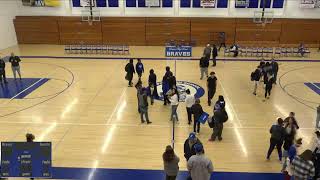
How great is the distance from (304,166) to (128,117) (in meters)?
8.12

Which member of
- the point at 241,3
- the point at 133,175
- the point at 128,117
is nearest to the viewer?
the point at 133,175

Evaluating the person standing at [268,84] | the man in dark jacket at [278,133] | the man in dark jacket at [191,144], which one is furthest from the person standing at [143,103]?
the person standing at [268,84]

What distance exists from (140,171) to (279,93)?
10379 millimetres

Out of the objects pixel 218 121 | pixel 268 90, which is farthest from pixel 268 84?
pixel 218 121

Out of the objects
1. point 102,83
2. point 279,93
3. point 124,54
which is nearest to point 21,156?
point 102,83

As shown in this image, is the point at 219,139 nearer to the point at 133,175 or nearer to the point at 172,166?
the point at 133,175

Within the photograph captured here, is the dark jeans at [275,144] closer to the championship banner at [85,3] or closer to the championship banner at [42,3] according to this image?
the championship banner at [85,3]

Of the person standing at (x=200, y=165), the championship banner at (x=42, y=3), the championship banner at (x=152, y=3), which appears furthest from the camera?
the championship banner at (x=42, y=3)

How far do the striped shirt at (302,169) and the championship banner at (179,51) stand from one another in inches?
728

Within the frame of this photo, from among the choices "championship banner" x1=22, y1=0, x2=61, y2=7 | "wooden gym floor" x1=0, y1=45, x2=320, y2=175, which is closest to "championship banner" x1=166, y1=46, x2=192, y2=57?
"wooden gym floor" x1=0, y1=45, x2=320, y2=175

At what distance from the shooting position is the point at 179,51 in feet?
82.7

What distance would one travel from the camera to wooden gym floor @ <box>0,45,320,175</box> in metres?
10.6

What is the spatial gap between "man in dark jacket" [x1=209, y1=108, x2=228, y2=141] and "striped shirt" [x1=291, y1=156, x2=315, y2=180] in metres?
3.82

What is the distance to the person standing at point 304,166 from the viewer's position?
7.15 m
